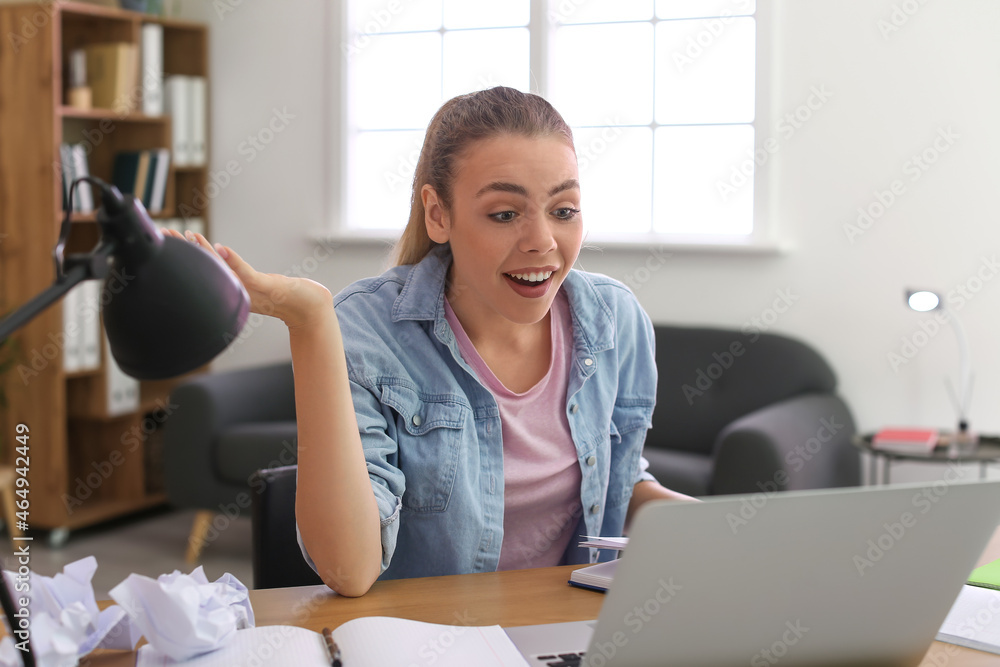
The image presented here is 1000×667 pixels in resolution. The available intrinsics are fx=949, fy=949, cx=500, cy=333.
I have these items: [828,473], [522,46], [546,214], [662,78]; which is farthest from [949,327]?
[546,214]

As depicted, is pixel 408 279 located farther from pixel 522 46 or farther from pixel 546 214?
pixel 522 46

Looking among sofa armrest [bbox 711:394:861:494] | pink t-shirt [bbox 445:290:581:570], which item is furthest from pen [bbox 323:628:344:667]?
sofa armrest [bbox 711:394:861:494]

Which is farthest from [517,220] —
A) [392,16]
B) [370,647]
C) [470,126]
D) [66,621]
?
[392,16]

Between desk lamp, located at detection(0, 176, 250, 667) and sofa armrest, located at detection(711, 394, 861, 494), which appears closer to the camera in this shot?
desk lamp, located at detection(0, 176, 250, 667)

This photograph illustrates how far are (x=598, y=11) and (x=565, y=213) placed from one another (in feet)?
8.15

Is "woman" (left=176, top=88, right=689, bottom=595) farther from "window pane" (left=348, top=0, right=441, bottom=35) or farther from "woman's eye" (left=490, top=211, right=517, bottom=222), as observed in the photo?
"window pane" (left=348, top=0, right=441, bottom=35)

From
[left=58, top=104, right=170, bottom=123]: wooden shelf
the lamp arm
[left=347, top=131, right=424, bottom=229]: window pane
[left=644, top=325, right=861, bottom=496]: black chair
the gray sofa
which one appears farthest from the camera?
[left=347, top=131, right=424, bottom=229]: window pane

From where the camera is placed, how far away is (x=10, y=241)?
356cm

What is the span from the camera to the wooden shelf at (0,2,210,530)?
11.4 ft

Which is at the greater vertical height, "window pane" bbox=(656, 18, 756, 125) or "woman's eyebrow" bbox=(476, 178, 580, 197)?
"window pane" bbox=(656, 18, 756, 125)

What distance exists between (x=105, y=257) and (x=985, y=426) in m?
3.22

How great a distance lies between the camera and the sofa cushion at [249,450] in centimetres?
318

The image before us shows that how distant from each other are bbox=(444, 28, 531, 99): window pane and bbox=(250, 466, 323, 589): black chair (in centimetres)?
269

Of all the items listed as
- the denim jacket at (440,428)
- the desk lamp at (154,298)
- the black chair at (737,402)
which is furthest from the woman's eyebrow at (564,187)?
the black chair at (737,402)
